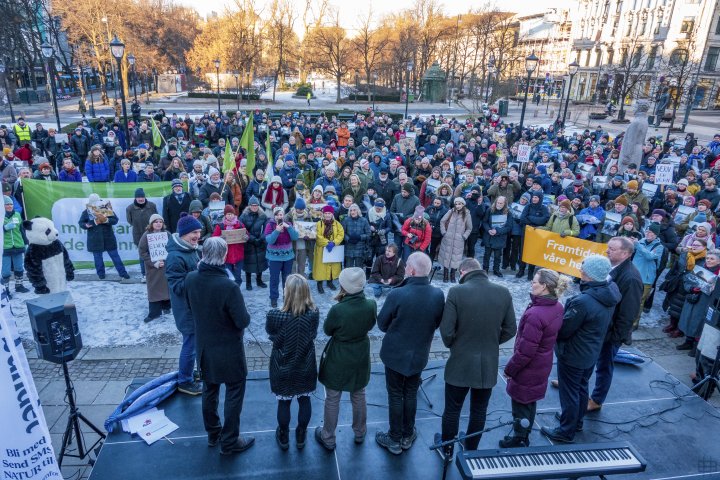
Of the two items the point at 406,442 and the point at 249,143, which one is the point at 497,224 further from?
the point at 249,143

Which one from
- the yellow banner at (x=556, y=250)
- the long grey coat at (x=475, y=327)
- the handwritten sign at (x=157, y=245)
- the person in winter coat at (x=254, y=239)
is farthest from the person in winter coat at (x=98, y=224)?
the yellow banner at (x=556, y=250)

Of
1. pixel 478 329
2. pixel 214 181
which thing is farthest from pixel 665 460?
pixel 214 181

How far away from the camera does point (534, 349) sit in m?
4.34

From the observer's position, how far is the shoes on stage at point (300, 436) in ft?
15.6

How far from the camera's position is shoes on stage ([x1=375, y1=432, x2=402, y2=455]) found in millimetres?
A: 4766

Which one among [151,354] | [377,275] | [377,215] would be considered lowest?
[151,354]

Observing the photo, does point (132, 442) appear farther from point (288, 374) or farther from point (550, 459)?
point (550, 459)

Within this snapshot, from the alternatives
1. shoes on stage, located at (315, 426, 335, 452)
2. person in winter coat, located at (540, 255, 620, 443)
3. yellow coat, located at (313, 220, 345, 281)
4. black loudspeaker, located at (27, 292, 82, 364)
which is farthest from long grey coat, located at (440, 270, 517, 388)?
yellow coat, located at (313, 220, 345, 281)

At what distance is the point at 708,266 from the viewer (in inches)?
276

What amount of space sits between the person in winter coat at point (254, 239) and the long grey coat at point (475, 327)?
485cm

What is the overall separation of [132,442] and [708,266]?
26.1 ft

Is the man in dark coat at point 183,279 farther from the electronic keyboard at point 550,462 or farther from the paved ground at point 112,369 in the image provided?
the electronic keyboard at point 550,462

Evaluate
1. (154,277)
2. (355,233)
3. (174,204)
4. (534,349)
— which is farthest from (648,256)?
(174,204)

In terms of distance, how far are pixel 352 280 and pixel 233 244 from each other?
15.6 ft
